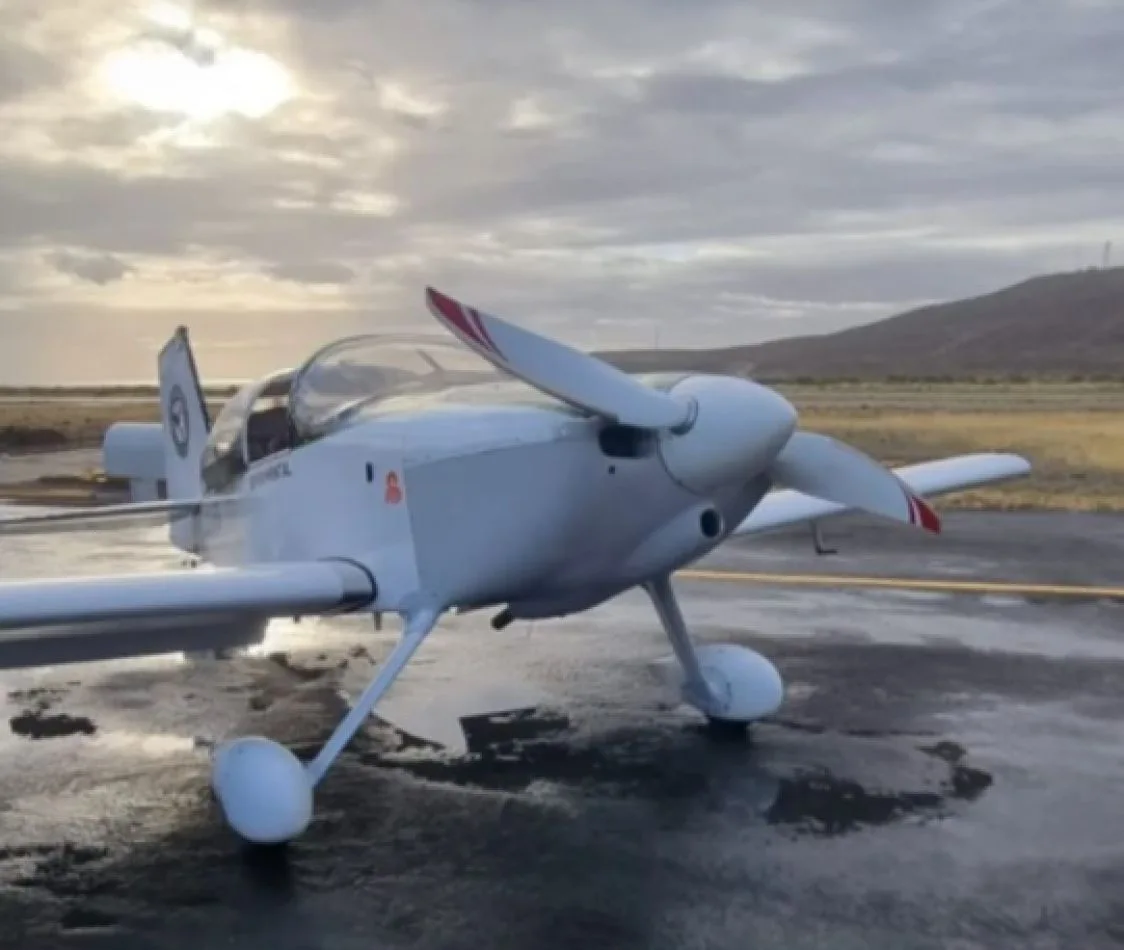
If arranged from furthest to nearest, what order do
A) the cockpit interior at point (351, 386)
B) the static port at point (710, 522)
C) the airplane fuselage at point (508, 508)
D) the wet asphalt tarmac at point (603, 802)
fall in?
the cockpit interior at point (351, 386) → the static port at point (710, 522) → the airplane fuselage at point (508, 508) → the wet asphalt tarmac at point (603, 802)

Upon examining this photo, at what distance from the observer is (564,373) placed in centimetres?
581

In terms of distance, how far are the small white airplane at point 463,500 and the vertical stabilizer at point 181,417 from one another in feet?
6.01

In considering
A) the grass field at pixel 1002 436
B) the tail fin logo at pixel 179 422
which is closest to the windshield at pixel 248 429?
the tail fin logo at pixel 179 422

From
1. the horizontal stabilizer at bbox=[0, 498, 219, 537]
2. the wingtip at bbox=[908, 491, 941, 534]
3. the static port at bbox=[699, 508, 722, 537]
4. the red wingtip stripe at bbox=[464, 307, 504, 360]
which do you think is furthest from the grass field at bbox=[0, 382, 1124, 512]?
the red wingtip stripe at bbox=[464, 307, 504, 360]

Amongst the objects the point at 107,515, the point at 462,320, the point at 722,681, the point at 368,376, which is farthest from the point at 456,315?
the point at 107,515

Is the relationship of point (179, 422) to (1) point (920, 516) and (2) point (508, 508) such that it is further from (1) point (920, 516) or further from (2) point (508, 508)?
(1) point (920, 516)

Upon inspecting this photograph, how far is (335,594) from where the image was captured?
6477 mm

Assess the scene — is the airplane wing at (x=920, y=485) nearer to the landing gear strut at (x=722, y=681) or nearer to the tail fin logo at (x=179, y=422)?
the landing gear strut at (x=722, y=681)

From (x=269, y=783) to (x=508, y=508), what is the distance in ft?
5.30

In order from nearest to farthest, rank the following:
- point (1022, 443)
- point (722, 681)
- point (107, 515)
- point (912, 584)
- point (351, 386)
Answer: point (351, 386) < point (722, 681) < point (107, 515) < point (912, 584) < point (1022, 443)

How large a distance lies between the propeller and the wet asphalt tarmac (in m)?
1.64

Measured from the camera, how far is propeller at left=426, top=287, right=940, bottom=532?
573 cm

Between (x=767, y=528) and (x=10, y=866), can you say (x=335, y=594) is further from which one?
(x=767, y=528)

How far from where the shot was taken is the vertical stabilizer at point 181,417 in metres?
9.62
